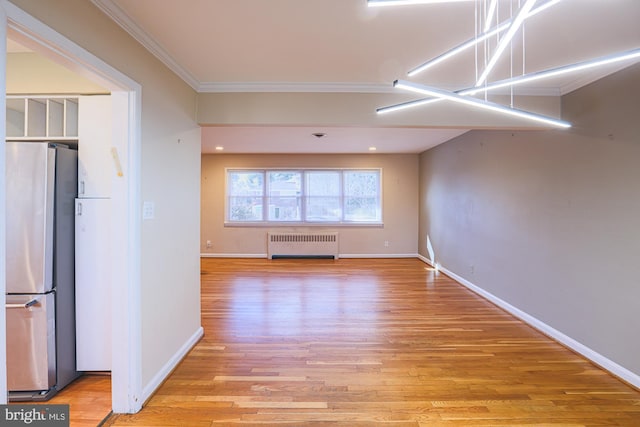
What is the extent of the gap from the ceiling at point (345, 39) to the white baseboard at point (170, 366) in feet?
7.70

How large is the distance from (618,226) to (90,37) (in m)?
3.80

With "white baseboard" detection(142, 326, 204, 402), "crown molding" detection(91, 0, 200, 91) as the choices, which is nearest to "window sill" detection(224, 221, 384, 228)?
"white baseboard" detection(142, 326, 204, 402)

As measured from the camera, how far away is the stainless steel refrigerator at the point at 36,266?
1982mm

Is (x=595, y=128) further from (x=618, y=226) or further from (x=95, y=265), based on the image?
(x=95, y=265)

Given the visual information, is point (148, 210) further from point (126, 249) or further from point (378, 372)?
point (378, 372)

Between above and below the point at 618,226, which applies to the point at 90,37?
above

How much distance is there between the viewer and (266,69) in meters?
2.51

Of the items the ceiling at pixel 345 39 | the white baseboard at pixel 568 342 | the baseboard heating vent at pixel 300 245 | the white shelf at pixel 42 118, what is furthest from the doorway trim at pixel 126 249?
the baseboard heating vent at pixel 300 245

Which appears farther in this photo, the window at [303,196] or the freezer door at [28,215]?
the window at [303,196]

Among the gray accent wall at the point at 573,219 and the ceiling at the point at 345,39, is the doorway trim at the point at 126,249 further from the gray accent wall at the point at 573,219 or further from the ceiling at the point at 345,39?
the gray accent wall at the point at 573,219

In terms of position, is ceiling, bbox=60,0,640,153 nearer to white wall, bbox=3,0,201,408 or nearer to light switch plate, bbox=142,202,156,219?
white wall, bbox=3,0,201,408

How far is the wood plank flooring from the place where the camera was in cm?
193

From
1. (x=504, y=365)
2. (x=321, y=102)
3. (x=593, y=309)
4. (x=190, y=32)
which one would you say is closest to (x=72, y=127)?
(x=190, y=32)

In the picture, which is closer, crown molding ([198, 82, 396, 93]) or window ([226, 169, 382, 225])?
crown molding ([198, 82, 396, 93])
